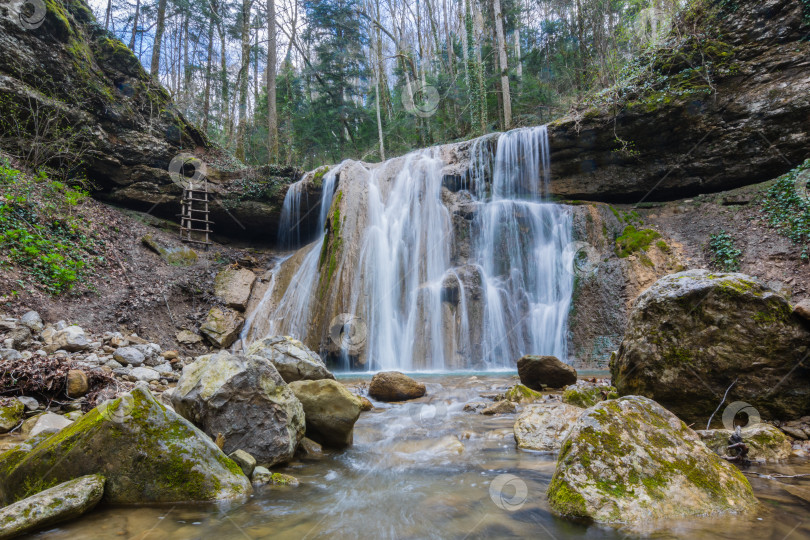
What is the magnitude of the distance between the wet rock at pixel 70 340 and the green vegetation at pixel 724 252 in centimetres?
1262

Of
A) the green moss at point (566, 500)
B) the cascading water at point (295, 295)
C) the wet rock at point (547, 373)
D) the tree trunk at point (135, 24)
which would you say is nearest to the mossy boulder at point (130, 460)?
the green moss at point (566, 500)

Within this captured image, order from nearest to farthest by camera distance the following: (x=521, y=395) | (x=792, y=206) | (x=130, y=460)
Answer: (x=130, y=460), (x=521, y=395), (x=792, y=206)

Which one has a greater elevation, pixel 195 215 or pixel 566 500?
pixel 195 215

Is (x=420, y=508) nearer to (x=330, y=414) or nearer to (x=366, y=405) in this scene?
(x=330, y=414)

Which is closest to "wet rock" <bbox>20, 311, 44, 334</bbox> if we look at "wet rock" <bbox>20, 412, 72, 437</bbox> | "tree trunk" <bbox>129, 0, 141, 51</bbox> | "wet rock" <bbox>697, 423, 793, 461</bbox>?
"wet rock" <bbox>20, 412, 72, 437</bbox>

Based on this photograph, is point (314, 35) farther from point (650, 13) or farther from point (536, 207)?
point (536, 207)

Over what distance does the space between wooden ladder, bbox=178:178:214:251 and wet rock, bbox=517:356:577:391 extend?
1158 cm

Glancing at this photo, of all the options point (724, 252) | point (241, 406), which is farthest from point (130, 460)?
point (724, 252)

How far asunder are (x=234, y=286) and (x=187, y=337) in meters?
2.59

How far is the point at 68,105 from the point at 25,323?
8.37 meters

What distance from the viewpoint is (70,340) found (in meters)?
5.84

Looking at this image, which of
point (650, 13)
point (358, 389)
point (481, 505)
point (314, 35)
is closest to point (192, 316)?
point (358, 389)

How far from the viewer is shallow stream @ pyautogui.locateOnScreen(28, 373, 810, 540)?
204 cm

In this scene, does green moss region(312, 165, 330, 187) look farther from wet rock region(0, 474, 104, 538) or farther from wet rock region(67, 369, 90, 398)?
wet rock region(0, 474, 104, 538)
